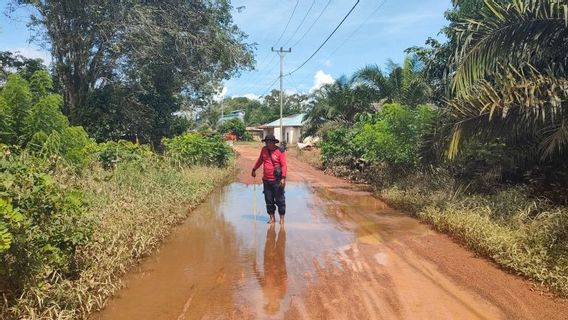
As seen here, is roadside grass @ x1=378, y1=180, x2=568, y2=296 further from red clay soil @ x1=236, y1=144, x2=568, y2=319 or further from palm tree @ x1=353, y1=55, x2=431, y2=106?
palm tree @ x1=353, y1=55, x2=431, y2=106

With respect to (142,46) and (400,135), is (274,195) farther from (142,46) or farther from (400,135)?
(142,46)

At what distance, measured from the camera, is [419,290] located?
554 centimetres

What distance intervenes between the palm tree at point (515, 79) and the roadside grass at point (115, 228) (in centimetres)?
502

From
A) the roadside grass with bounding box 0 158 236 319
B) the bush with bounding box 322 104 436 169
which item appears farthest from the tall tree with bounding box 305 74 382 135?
the roadside grass with bounding box 0 158 236 319

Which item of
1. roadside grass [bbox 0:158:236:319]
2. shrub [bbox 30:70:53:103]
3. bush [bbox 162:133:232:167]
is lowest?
roadside grass [bbox 0:158:236:319]

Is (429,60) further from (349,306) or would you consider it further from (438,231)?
(349,306)

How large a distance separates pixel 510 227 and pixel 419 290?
8.22 feet

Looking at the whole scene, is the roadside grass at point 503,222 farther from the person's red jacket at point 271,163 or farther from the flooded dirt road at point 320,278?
the person's red jacket at point 271,163

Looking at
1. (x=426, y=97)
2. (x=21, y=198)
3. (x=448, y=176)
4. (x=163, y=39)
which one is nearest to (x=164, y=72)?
(x=163, y=39)

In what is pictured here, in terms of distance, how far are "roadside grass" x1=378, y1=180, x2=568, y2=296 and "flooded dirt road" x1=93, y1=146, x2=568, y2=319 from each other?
0.22m

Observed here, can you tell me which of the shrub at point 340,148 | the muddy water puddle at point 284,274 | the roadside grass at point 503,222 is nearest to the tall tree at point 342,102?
the shrub at point 340,148

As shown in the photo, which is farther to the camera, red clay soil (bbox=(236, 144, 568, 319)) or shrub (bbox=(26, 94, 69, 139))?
shrub (bbox=(26, 94, 69, 139))

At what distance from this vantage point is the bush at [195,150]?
56.3ft

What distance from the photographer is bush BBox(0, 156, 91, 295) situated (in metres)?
4.21
